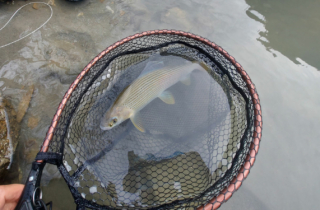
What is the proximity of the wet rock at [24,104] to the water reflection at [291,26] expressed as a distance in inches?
162

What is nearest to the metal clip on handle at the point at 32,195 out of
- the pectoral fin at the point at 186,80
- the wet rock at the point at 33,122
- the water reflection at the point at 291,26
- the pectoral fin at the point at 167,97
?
the wet rock at the point at 33,122

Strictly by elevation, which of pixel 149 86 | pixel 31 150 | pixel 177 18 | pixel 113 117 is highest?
pixel 177 18

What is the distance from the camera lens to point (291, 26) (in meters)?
3.81

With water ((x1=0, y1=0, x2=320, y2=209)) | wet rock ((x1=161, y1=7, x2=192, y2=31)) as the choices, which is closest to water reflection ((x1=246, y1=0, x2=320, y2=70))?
water ((x1=0, y1=0, x2=320, y2=209))

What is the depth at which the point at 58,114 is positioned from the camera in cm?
169

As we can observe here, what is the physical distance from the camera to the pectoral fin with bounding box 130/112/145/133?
8.63 feet

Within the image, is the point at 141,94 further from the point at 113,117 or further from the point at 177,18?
the point at 177,18

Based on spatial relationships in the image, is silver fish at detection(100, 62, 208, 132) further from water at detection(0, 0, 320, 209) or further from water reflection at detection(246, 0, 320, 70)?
water reflection at detection(246, 0, 320, 70)

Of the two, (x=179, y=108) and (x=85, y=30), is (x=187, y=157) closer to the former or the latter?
(x=179, y=108)

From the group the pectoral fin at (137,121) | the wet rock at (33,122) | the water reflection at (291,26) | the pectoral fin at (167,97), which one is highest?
the water reflection at (291,26)

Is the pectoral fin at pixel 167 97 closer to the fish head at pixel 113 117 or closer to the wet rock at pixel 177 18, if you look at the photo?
the fish head at pixel 113 117

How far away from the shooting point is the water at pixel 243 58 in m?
2.46

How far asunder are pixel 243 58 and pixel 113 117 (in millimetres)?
2569

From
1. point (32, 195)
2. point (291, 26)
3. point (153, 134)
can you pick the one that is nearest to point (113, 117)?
point (153, 134)
